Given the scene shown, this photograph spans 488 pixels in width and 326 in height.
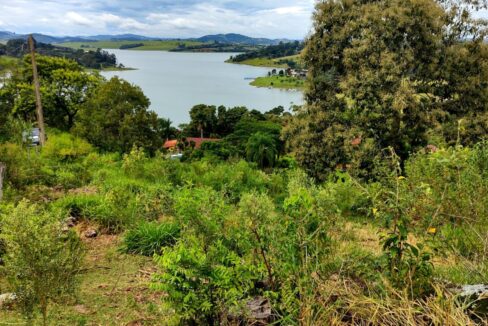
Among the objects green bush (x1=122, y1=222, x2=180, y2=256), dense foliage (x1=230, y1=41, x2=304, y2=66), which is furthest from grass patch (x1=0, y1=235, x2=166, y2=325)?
dense foliage (x1=230, y1=41, x2=304, y2=66)

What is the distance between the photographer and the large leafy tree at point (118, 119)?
15516 mm

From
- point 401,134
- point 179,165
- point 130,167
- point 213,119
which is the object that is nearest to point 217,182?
point 179,165

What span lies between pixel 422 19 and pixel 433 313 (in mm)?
10165

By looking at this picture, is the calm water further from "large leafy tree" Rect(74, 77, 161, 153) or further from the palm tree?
"large leafy tree" Rect(74, 77, 161, 153)

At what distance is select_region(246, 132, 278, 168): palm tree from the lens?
868 inches

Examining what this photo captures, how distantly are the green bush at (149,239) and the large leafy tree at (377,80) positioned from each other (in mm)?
6363

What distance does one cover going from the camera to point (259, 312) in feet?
9.57

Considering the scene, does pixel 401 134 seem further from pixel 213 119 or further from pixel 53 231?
pixel 213 119

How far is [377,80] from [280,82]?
72361 mm

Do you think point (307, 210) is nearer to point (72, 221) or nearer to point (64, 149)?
point (72, 221)

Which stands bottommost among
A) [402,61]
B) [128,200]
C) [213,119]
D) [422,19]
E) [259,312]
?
[213,119]

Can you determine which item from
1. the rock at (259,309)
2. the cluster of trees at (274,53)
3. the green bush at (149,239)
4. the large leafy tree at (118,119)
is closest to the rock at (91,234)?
the green bush at (149,239)

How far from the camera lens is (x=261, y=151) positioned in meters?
22.0

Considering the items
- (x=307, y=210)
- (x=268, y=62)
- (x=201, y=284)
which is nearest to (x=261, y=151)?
(x=307, y=210)
